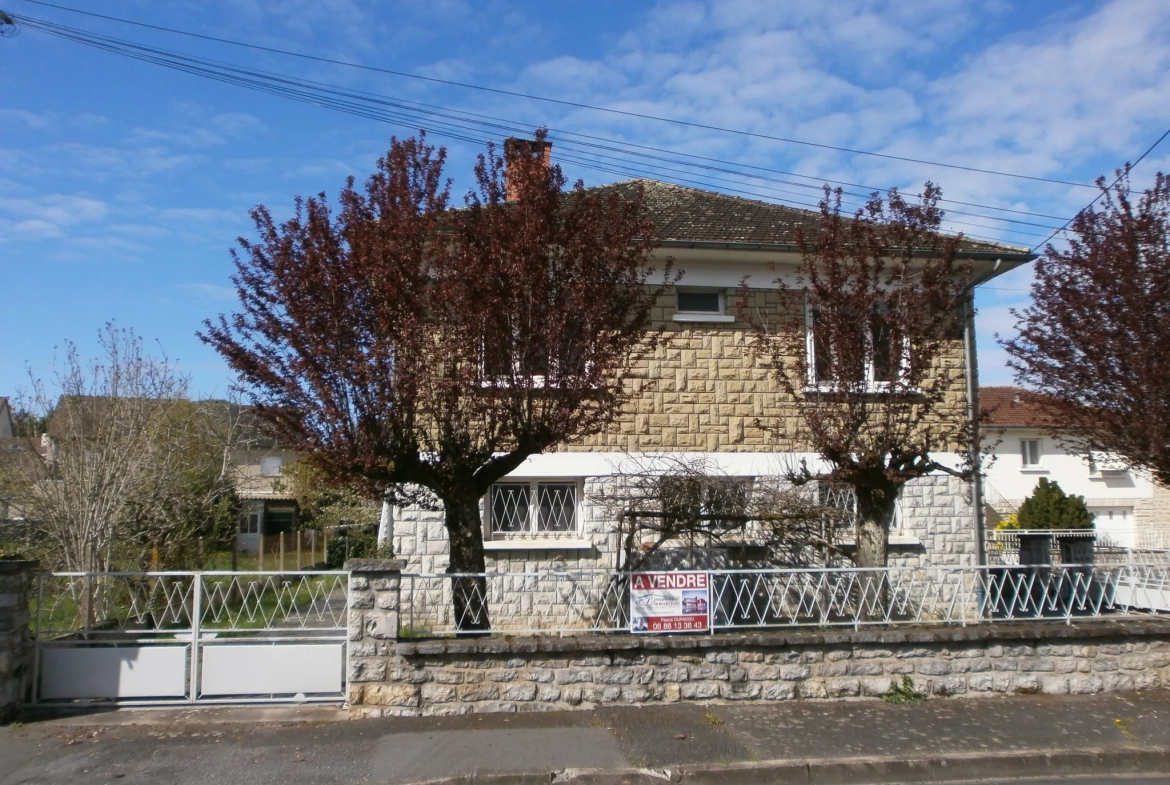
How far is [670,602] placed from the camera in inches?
314

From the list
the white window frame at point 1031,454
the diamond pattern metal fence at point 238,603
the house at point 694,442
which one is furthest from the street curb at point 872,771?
the white window frame at point 1031,454

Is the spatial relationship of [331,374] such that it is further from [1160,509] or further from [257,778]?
[1160,509]

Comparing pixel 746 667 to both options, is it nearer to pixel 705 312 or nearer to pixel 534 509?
pixel 534 509

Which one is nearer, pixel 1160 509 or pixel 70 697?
pixel 70 697

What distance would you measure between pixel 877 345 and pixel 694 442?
3.46 m

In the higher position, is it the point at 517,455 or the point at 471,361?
the point at 471,361

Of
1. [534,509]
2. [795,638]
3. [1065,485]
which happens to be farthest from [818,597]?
[1065,485]

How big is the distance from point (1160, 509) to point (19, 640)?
112 ft

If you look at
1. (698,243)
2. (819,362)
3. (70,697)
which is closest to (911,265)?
(819,362)

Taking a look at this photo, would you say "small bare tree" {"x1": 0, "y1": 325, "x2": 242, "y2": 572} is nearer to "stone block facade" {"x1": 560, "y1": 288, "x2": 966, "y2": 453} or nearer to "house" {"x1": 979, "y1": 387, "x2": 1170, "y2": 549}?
"stone block facade" {"x1": 560, "y1": 288, "x2": 966, "y2": 453}

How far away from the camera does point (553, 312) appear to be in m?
7.68

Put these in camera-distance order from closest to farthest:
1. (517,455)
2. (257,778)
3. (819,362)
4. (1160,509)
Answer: (257,778)
(517,455)
(819,362)
(1160,509)

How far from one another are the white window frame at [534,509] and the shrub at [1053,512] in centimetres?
1743

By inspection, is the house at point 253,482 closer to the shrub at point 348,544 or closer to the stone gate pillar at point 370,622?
the shrub at point 348,544
